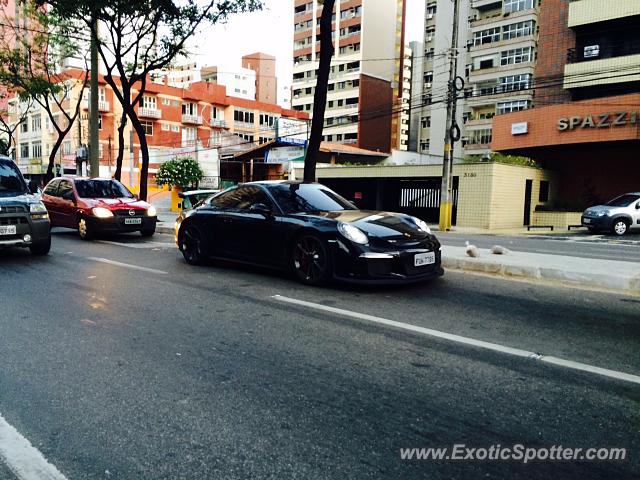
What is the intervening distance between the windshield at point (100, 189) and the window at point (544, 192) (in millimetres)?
21102

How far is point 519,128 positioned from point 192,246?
73.4ft

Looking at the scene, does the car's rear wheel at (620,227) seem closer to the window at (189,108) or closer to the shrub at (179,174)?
the shrub at (179,174)

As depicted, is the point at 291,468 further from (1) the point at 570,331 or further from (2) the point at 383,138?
(2) the point at 383,138

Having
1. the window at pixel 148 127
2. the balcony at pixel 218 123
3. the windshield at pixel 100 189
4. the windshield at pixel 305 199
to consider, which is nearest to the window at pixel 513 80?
the balcony at pixel 218 123

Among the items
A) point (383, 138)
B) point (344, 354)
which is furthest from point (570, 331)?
point (383, 138)

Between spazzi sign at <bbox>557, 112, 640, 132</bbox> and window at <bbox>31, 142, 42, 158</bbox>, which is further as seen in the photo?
window at <bbox>31, 142, 42, 158</bbox>

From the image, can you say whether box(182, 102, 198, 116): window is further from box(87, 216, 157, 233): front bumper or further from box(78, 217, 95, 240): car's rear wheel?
box(87, 216, 157, 233): front bumper

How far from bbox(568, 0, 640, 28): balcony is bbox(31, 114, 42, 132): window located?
54.3 metres

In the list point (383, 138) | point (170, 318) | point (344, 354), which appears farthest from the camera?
point (383, 138)

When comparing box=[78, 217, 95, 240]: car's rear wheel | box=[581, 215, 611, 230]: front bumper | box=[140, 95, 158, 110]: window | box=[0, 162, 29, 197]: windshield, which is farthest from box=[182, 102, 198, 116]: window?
box=[0, 162, 29, 197]: windshield

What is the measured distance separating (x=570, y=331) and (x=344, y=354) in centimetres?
226

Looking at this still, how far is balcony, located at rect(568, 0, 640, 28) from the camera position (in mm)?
28413

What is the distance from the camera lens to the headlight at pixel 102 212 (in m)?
12.3

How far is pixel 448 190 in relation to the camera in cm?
2122
